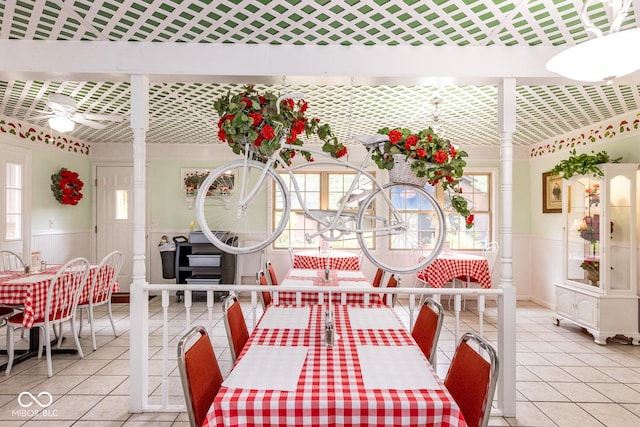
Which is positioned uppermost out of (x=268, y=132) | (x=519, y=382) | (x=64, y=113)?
(x=64, y=113)

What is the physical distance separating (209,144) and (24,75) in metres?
3.77

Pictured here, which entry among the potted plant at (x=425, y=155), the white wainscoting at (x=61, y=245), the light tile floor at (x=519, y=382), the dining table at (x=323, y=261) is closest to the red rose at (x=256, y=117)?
the potted plant at (x=425, y=155)

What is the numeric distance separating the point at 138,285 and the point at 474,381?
84.3 inches

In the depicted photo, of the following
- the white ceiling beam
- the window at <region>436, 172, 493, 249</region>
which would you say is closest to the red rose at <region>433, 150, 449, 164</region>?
the white ceiling beam

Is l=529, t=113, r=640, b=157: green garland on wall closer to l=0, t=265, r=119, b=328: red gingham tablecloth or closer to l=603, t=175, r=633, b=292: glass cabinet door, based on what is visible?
l=603, t=175, r=633, b=292: glass cabinet door

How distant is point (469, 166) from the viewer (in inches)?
256

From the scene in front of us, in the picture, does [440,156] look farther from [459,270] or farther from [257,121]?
[459,270]

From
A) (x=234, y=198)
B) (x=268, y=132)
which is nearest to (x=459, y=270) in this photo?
(x=234, y=198)

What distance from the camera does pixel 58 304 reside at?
3.53 meters

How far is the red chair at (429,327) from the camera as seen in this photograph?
226 centimetres

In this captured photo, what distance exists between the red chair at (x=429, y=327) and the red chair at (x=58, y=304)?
9.42 feet

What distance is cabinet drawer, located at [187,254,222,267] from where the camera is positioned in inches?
236

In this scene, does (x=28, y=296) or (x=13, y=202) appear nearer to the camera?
(x=28, y=296)
